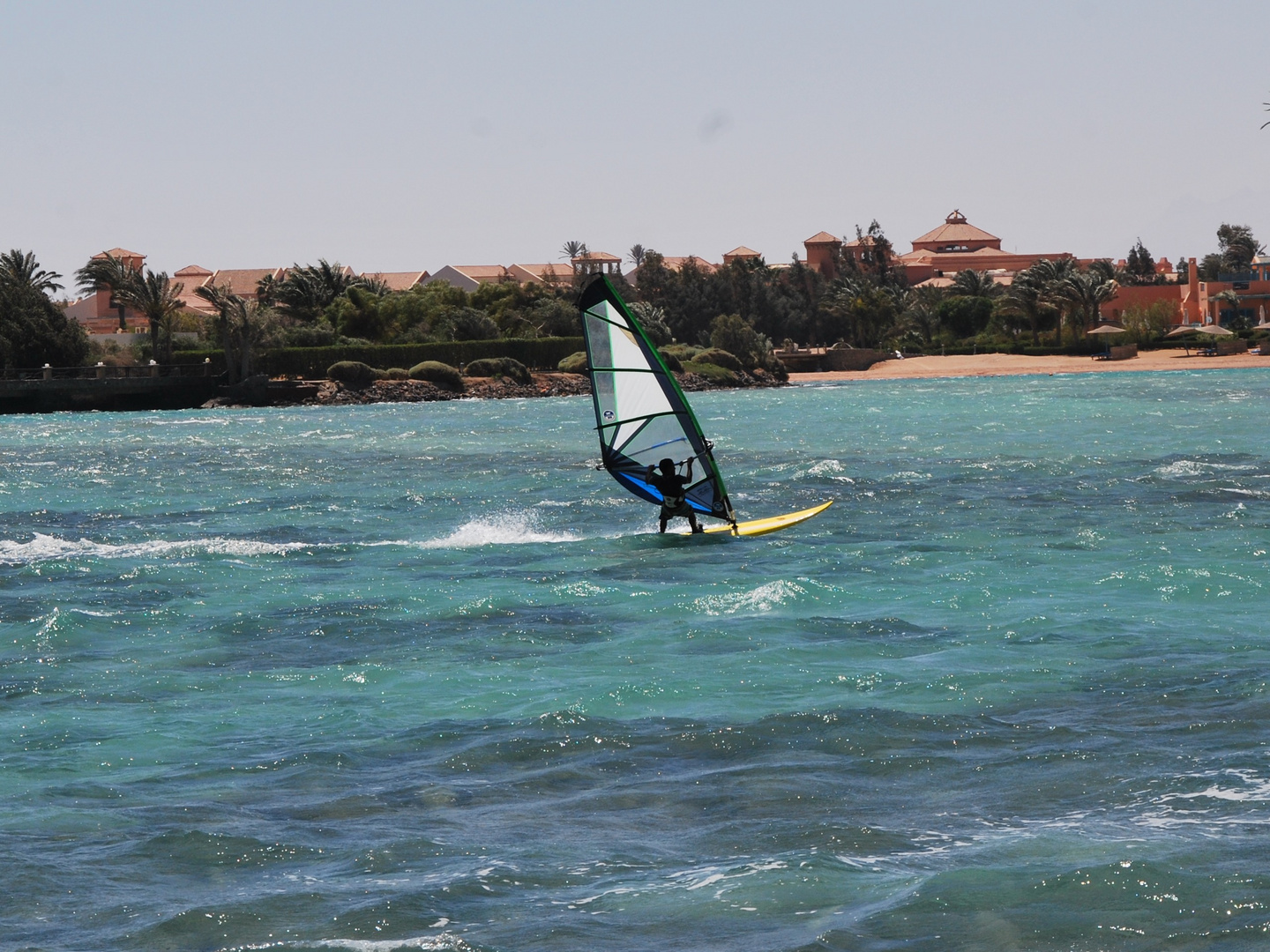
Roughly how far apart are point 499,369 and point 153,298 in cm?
1964

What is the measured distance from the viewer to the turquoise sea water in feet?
23.7

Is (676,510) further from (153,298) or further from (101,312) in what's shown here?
(101,312)

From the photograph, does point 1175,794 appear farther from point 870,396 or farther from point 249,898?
point 870,396

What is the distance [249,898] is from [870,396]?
220 ft

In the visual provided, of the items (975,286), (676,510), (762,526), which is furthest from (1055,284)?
(676,510)

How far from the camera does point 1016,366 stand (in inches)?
3863

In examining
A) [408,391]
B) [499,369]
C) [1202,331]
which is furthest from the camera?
[1202,331]

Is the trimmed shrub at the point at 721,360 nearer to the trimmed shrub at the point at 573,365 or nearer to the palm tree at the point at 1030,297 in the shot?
the trimmed shrub at the point at 573,365

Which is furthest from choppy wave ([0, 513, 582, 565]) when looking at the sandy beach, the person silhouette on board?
the sandy beach

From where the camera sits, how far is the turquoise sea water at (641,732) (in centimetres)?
724

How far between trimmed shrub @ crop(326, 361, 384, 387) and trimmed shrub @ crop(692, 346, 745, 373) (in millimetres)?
22253

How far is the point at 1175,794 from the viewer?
8719mm

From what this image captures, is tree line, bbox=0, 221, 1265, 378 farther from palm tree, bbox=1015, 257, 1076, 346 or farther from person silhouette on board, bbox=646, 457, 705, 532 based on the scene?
person silhouette on board, bbox=646, 457, 705, 532

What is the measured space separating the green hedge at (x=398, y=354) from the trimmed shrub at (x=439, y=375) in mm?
3114
